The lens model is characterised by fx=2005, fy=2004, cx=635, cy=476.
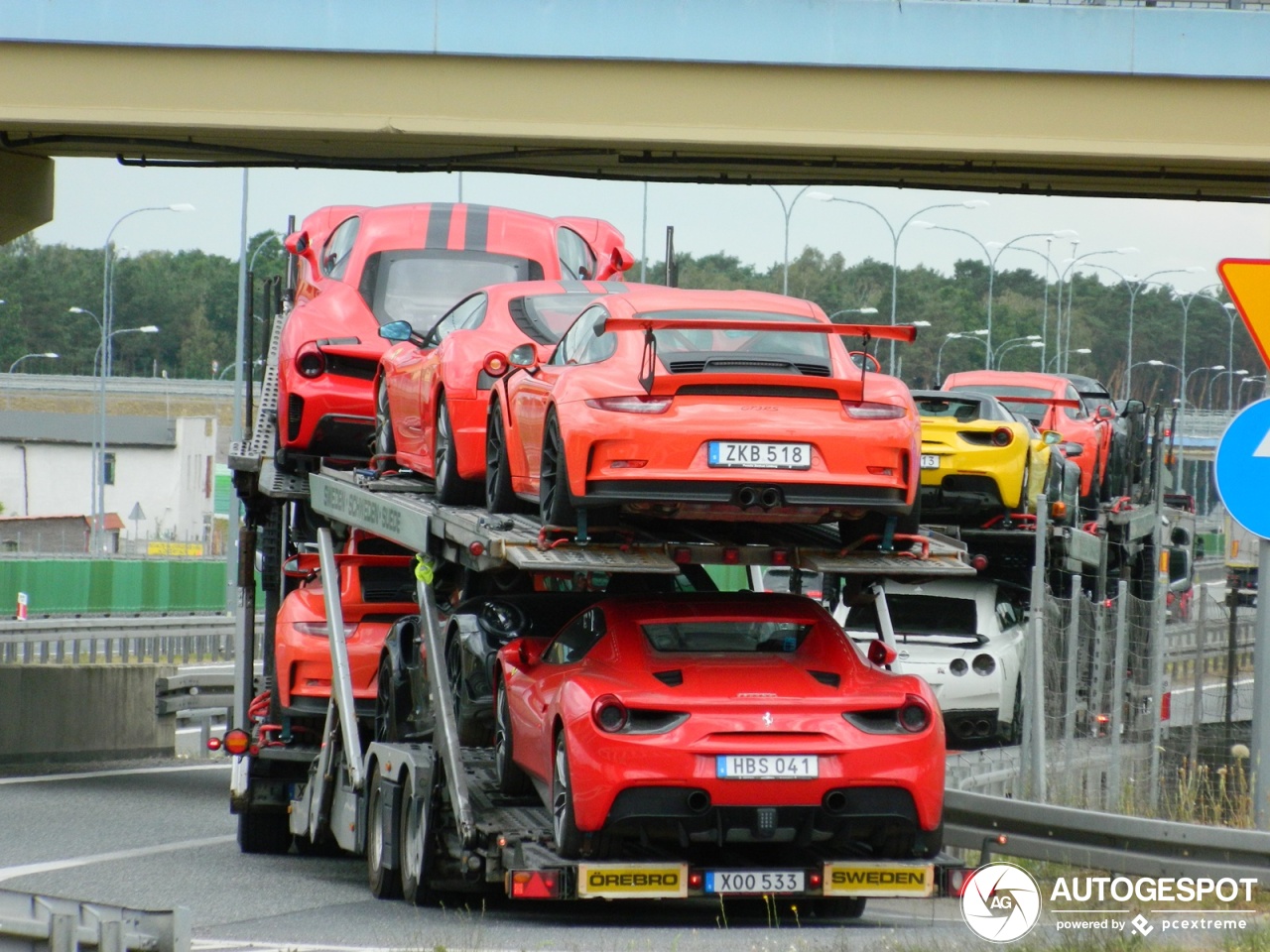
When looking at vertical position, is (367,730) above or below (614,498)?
below

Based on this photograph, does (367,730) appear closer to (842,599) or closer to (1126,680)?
(842,599)

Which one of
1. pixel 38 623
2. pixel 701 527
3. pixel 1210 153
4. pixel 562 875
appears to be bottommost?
pixel 38 623

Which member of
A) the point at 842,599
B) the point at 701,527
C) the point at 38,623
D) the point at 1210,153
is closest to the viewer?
the point at 701,527

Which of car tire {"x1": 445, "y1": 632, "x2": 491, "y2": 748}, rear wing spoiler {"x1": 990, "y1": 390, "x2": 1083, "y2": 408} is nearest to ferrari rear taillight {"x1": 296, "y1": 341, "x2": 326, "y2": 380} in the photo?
car tire {"x1": 445, "y1": 632, "x2": 491, "y2": 748}

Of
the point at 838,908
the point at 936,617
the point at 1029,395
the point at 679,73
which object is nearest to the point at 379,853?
the point at 838,908

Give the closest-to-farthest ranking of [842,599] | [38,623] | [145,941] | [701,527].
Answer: [145,941] < [701,527] < [842,599] < [38,623]

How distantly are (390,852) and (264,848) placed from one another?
423cm

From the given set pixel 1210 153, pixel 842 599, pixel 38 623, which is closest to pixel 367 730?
pixel 842 599

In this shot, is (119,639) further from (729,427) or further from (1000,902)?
(1000,902)

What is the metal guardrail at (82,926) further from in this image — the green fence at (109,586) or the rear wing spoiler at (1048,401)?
the green fence at (109,586)

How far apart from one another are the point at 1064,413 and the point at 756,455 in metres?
14.0

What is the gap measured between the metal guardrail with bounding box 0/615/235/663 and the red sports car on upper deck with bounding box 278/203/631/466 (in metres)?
17.6

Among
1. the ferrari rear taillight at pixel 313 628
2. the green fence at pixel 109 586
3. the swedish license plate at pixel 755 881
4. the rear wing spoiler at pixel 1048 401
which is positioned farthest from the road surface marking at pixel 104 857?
the green fence at pixel 109 586

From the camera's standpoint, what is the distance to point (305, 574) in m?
14.6
